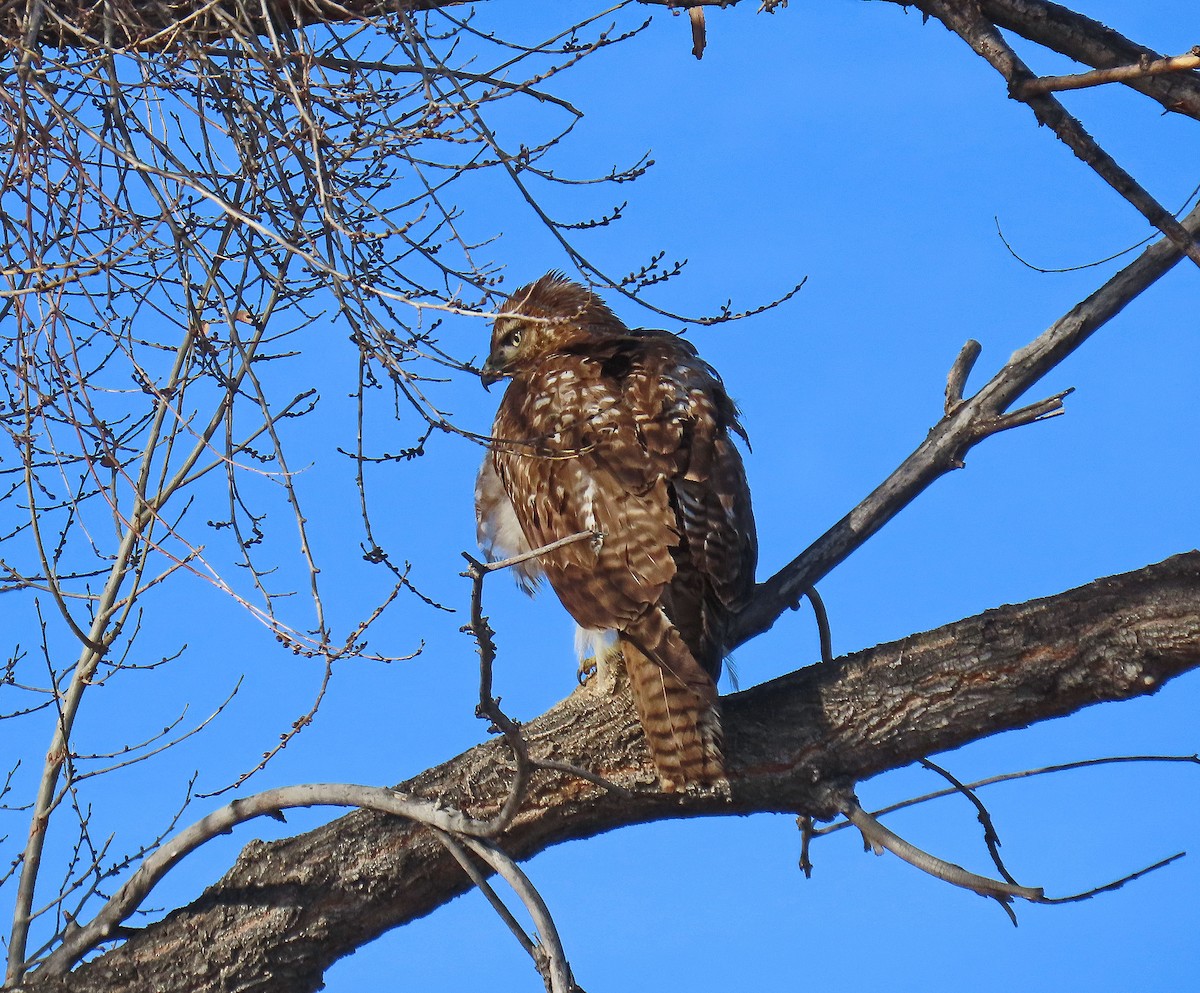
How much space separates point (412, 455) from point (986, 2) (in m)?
1.94

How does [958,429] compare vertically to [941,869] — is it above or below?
above

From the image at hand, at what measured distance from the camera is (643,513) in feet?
12.6

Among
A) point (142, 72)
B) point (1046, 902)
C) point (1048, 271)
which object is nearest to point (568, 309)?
point (1048, 271)

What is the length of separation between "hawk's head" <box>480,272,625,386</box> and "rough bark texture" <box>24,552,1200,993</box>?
199cm

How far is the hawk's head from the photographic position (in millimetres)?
5301

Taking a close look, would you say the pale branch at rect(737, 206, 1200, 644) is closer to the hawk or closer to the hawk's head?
the hawk

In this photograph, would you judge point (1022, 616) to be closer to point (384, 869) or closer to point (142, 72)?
point (384, 869)

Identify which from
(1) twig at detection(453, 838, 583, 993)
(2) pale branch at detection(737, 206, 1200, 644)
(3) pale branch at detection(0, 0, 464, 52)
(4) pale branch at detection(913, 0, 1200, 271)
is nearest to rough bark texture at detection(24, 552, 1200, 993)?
(1) twig at detection(453, 838, 583, 993)

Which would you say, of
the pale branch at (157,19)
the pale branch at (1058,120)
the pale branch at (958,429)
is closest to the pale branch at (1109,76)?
the pale branch at (1058,120)

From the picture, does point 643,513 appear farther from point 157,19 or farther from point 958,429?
point 157,19

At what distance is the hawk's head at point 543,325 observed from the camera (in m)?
5.30

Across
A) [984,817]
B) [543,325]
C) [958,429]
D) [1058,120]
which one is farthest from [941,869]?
[543,325]

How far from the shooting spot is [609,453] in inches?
158

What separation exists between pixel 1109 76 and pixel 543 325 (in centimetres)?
264
